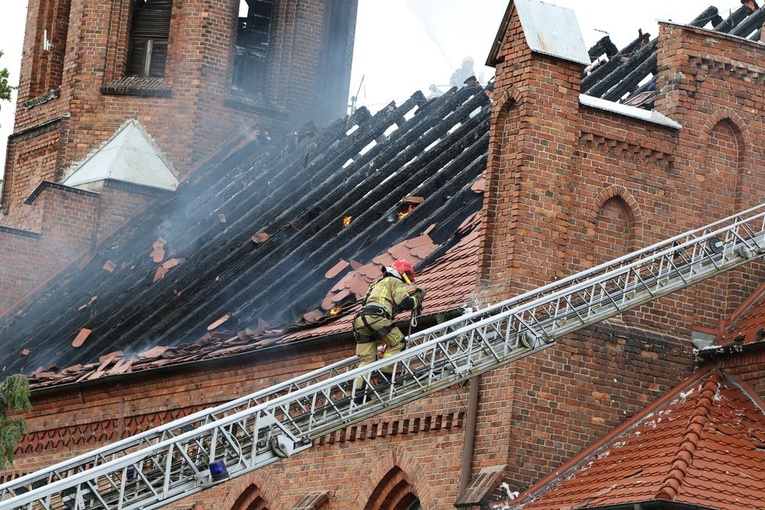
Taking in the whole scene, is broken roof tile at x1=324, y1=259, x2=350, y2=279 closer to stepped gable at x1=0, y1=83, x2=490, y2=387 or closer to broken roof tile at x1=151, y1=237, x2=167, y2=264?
stepped gable at x1=0, y1=83, x2=490, y2=387

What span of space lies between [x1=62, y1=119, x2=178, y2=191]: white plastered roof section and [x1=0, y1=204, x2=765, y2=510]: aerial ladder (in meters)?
14.7

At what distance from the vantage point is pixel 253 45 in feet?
111

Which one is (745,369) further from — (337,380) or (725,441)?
(337,380)

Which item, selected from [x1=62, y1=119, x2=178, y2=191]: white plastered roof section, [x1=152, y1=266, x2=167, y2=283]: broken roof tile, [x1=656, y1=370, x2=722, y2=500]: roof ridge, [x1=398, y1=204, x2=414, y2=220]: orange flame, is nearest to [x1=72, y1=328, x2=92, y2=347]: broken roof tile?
[x1=152, y1=266, x2=167, y2=283]: broken roof tile

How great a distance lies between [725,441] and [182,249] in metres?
13.3

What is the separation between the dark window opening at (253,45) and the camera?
110 feet

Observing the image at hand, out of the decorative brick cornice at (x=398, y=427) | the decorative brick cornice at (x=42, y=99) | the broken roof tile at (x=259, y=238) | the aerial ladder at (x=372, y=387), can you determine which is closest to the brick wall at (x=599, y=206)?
the aerial ladder at (x=372, y=387)

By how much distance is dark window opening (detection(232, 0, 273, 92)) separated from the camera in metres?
33.5

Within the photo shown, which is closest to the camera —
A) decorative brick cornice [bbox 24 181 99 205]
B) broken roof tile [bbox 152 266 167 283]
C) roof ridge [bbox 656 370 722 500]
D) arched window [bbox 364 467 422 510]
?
roof ridge [bbox 656 370 722 500]

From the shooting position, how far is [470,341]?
16281 millimetres

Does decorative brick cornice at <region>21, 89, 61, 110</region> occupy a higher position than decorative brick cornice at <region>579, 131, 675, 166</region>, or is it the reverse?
decorative brick cornice at <region>21, 89, 61, 110</region>

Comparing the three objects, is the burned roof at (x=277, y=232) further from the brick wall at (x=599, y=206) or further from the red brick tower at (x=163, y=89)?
the brick wall at (x=599, y=206)

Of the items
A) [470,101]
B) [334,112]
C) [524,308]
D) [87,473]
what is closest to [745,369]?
[524,308]

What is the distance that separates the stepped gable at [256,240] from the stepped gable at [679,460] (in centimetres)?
408
